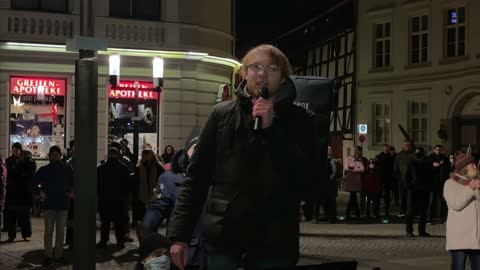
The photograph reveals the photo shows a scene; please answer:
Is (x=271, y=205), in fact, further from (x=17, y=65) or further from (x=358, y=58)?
(x=358, y=58)

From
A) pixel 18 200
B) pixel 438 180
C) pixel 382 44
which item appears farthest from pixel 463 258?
pixel 382 44

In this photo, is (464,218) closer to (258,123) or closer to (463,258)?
(463,258)

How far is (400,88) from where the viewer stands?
31969mm

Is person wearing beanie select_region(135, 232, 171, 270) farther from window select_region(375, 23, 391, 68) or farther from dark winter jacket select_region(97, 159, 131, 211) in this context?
window select_region(375, 23, 391, 68)

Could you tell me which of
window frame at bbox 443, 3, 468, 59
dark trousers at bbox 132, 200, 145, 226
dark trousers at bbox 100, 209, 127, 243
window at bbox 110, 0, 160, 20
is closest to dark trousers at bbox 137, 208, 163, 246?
dark trousers at bbox 100, 209, 127, 243

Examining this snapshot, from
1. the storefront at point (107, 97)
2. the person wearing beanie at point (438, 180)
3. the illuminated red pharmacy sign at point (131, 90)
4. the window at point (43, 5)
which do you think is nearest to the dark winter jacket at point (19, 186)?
the storefront at point (107, 97)

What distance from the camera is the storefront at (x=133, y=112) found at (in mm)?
20641

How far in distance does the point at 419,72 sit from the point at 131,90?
1497cm

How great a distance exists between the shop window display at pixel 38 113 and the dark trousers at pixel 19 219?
6406 mm

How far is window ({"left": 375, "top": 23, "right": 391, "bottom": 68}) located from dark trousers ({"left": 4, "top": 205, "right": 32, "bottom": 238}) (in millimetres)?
22557

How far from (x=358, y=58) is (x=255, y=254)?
32044 millimetres

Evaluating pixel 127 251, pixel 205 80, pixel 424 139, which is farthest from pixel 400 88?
pixel 127 251

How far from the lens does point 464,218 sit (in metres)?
8.24

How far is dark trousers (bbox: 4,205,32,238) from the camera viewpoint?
13.6 metres
